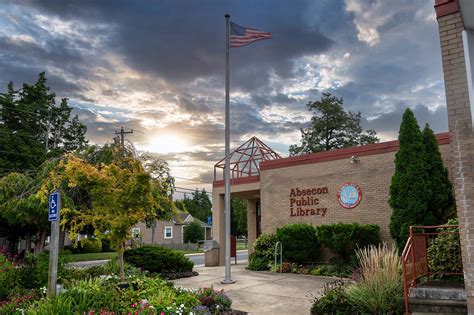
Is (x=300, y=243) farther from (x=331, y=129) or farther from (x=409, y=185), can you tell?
(x=331, y=129)

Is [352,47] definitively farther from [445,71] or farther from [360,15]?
[445,71]

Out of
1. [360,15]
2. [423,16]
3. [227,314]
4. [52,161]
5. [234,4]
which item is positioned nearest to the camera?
[227,314]

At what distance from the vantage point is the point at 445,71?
629cm

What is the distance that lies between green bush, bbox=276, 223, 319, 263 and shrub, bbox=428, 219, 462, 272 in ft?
23.3

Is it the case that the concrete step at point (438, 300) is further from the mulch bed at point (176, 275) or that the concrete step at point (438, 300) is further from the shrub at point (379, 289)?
the mulch bed at point (176, 275)

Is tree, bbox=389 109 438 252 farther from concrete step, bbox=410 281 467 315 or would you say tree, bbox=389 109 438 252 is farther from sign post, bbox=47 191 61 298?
sign post, bbox=47 191 61 298

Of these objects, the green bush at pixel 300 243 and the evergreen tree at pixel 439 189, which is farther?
the green bush at pixel 300 243

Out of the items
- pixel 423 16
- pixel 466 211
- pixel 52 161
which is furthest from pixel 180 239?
pixel 466 211

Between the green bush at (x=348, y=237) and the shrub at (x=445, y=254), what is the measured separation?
5526mm

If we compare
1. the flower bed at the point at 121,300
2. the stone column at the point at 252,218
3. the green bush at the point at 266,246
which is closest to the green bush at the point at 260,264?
the green bush at the point at 266,246

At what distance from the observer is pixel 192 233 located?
178 ft

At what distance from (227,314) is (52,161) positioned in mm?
11534

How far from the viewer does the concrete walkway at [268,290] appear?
28.8 feet

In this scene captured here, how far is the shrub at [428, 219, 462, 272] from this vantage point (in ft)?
25.8
